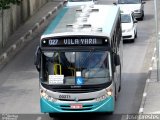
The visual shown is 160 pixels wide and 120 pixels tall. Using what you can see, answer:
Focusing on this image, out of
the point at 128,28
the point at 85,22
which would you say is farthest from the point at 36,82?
the point at 128,28

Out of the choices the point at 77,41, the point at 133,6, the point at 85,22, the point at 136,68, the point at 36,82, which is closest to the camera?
the point at 77,41

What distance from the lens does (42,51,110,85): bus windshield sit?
1734 cm

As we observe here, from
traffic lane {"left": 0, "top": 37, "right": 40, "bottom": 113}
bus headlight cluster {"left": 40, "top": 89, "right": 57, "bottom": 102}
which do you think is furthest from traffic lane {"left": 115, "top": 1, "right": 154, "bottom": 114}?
traffic lane {"left": 0, "top": 37, "right": 40, "bottom": 113}

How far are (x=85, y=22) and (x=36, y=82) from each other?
6.08 m

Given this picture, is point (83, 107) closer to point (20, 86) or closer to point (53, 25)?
point (53, 25)

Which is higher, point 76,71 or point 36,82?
point 76,71

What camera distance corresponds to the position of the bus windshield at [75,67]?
1734 cm

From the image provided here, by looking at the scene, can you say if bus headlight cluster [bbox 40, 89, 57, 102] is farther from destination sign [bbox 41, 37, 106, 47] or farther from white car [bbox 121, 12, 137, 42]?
white car [bbox 121, 12, 137, 42]

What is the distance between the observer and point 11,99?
21703 millimetres

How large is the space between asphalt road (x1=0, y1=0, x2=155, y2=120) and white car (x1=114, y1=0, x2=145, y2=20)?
4.71 metres

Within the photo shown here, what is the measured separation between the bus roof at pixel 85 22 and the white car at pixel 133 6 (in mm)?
16706

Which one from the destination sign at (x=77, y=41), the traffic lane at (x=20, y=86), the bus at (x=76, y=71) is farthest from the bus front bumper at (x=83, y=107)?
the traffic lane at (x=20, y=86)

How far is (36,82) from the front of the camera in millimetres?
24266

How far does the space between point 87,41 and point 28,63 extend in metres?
10.8
